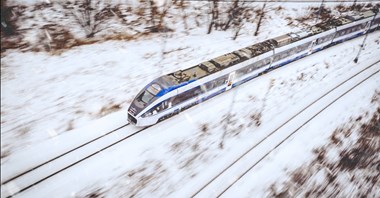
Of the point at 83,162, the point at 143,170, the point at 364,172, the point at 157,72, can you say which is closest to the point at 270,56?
the point at 157,72

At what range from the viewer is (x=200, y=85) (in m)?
18.4

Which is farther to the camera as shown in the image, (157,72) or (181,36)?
(181,36)

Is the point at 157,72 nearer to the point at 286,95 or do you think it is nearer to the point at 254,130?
the point at 254,130

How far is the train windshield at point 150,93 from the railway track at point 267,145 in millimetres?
5395

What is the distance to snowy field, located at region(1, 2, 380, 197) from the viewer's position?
14695mm

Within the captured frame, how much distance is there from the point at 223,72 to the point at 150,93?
529 centimetres

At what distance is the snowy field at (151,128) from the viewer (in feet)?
48.2

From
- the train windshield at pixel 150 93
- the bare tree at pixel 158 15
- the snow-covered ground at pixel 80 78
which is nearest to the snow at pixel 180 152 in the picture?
the train windshield at pixel 150 93

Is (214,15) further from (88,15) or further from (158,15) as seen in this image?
(88,15)

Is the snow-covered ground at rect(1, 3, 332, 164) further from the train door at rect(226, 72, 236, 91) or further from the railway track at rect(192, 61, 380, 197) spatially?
the railway track at rect(192, 61, 380, 197)

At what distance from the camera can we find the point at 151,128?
17.5 meters

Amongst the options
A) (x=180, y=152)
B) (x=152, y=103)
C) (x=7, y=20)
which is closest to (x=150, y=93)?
(x=152, y=103)

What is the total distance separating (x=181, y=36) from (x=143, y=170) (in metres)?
14.8

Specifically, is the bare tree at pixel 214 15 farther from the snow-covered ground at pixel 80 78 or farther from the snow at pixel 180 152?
the snow at pixel 180 152
